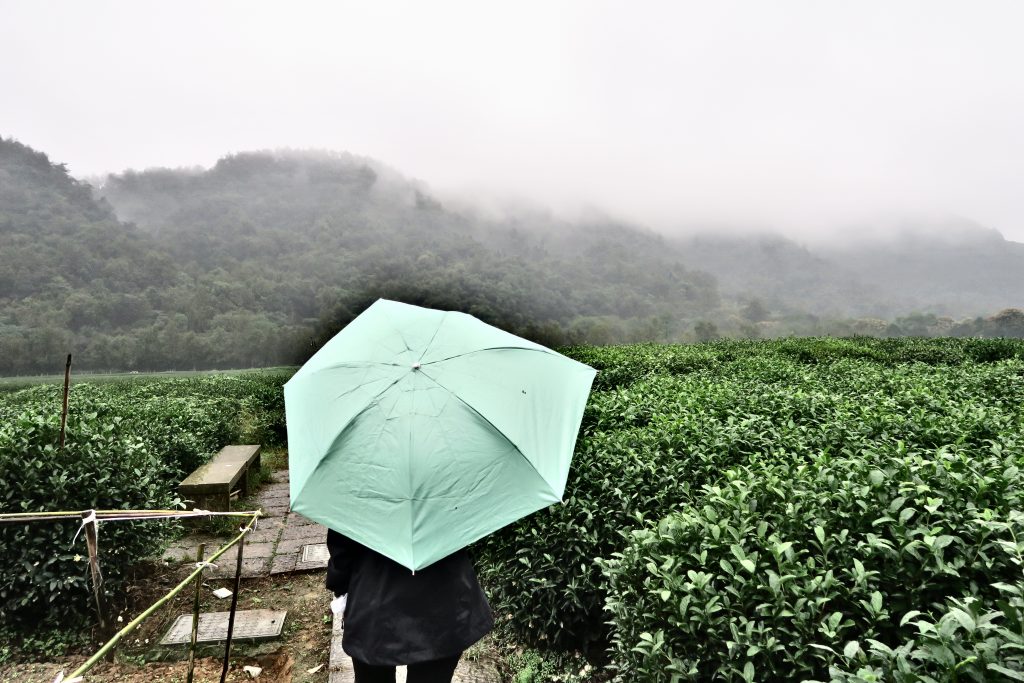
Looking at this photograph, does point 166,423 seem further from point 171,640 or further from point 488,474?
point 488,474

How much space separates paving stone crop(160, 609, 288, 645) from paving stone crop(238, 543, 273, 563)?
3.36 feet

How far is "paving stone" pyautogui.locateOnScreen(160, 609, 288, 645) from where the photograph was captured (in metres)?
3.27

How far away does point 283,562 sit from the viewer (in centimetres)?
444

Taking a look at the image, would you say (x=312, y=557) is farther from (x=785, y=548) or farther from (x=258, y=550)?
(x=785, y=548)

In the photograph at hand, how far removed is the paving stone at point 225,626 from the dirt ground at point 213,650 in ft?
0.16

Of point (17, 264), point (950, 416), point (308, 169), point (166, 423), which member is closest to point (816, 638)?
point (950, 416)

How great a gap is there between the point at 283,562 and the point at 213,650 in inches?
50.0

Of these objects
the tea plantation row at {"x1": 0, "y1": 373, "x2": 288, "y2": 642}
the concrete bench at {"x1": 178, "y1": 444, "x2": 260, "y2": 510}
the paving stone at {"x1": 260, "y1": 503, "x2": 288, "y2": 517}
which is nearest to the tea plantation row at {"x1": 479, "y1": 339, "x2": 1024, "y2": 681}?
the tea plantation row at {"x1": 0, "y1": 373, "x2": 288, "y2": 642}

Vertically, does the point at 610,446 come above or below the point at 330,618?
above

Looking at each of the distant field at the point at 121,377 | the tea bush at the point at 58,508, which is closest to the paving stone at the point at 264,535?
the tea bush at the point at 58,508

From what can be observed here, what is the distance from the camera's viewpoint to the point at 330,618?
3602 mm

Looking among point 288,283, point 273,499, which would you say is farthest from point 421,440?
point 288,283

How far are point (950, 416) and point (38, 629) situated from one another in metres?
5.30

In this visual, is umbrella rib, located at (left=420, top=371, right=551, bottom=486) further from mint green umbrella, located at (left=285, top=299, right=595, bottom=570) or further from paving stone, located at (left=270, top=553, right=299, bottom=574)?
paving stone, located at (left=270, top=553, right=299, bottom=574)
